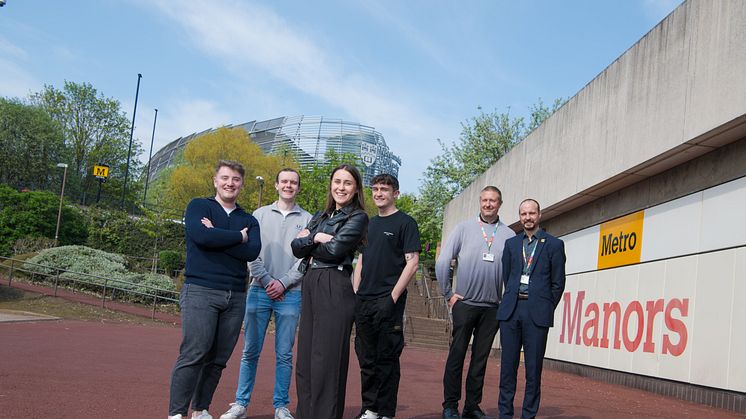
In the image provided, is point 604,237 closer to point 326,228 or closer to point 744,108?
point 744,108

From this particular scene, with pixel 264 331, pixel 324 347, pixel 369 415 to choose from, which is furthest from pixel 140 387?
pixel 324 347

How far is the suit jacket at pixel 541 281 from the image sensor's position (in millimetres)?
6008

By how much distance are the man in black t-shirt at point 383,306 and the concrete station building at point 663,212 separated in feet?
16.9

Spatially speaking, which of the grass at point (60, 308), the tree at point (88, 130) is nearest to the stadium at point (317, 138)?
the tree at point (88, 130)

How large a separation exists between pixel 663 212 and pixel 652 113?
5.39 feet

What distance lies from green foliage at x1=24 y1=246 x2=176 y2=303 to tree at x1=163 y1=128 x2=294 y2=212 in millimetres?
23098

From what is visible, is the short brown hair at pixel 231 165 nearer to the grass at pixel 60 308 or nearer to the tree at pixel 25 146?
the grass at pixel 60 308

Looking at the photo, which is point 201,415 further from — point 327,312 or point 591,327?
point 591,327

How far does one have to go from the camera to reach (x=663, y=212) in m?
11.7

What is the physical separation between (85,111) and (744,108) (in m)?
67.9

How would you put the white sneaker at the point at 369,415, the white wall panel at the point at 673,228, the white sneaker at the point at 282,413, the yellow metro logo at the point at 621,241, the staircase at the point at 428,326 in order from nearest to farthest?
the white sneaker at the point at 282,413, the white sneaker at the point at 369,415, the white wall panel at the point at 673,228, the yellow metro logo at the point at 621,241, the staircase at the point at 428,326

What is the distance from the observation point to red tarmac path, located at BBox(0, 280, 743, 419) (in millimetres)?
5766

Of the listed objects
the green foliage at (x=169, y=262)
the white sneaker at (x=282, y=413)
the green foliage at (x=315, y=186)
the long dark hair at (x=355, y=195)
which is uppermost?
the green foliage at (x=315, y=186)

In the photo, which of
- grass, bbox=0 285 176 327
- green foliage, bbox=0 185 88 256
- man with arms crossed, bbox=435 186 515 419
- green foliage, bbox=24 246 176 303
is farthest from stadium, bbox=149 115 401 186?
man with arms crossed, bbox=435 186 515 419
